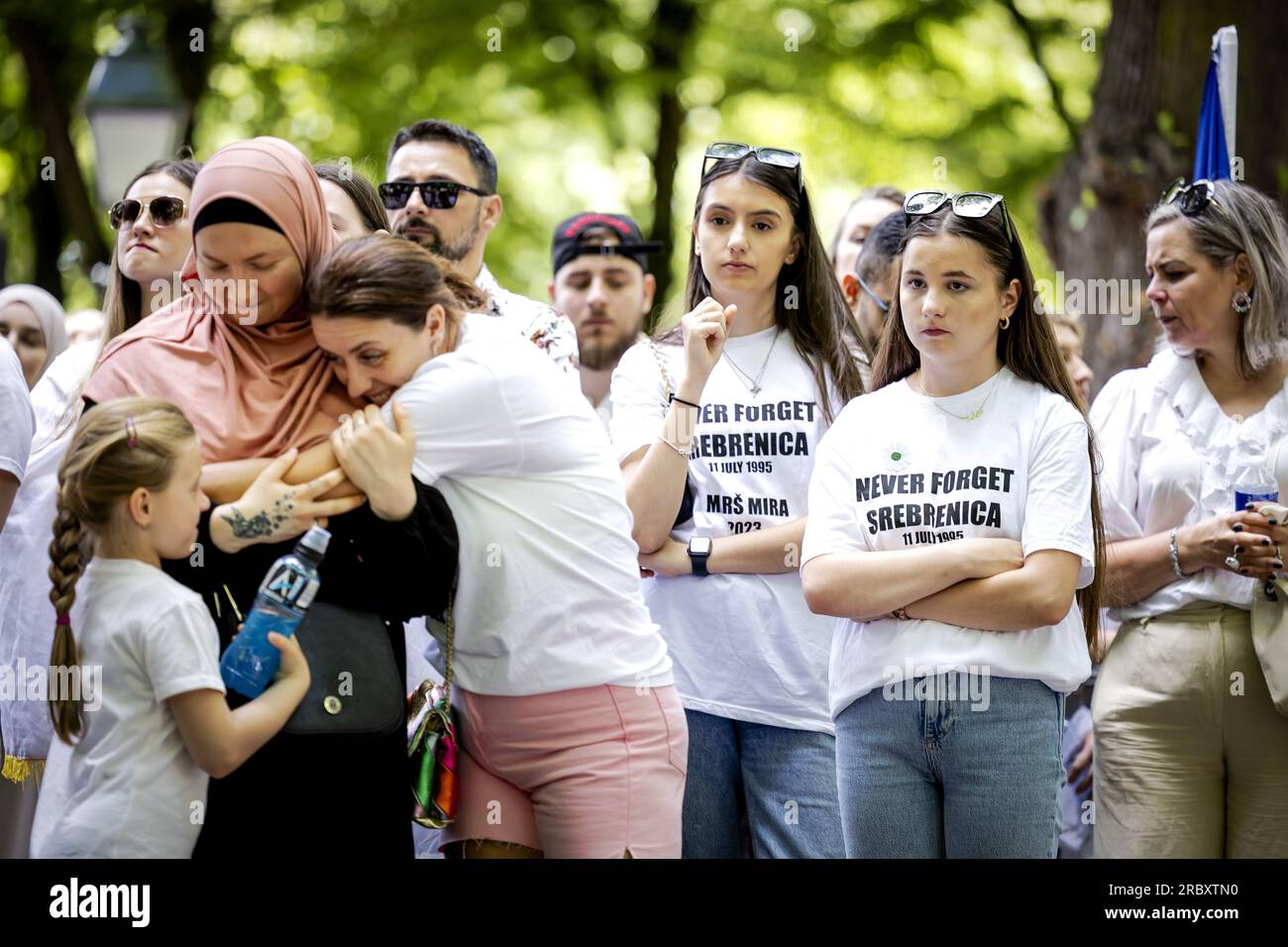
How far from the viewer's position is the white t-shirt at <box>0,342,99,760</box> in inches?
151

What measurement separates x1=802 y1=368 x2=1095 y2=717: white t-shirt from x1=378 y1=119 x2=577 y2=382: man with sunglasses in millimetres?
1366

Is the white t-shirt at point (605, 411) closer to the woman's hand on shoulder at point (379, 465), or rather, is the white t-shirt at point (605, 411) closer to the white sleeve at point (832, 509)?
the white sleeve at point (832, 509)

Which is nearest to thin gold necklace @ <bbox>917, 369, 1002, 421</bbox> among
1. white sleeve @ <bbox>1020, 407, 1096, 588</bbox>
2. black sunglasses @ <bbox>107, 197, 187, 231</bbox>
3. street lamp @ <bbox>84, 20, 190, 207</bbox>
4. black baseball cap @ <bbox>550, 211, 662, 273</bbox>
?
white sleeve @ <bbox>1020, 407, 1096, 588</bbox>

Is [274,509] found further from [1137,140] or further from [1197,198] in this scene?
[1137,140]

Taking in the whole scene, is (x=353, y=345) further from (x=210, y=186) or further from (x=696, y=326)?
(x=696, y=326)

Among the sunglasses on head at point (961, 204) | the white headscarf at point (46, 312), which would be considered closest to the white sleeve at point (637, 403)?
the sunglasses on head at point (961, 204)

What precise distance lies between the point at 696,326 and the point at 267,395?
1.27 meters

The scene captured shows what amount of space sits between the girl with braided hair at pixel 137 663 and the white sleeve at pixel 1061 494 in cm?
170

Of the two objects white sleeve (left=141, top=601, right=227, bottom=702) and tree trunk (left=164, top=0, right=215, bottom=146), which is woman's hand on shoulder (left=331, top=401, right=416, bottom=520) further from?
tree trunk (left=164, top=0, right=215, bottom=146)

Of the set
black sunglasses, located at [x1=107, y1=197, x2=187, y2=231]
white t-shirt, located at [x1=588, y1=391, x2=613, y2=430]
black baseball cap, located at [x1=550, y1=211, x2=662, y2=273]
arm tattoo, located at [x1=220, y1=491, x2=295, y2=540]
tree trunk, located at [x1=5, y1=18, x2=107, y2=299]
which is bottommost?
arm tattoo, located at [x1=220, y1=491, x2=295, y2=540]

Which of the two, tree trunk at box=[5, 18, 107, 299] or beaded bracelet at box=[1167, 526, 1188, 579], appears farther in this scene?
tree trunk at box=[5, 18, 107, 299]

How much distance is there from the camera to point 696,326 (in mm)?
3988
